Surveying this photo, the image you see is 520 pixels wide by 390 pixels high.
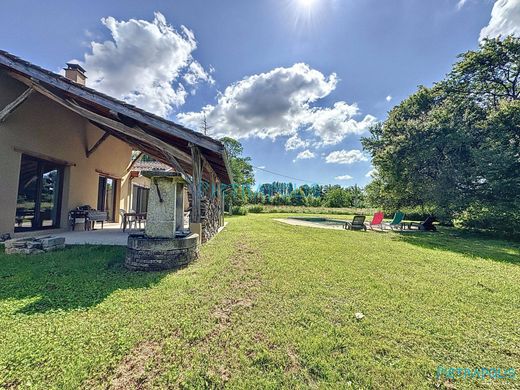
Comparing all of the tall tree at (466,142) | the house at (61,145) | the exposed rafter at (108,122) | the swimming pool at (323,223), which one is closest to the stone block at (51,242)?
the house at (61,145)

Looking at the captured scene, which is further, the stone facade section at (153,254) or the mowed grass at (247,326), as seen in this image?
the stone facade section at (153,254)

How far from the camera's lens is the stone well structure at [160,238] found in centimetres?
441

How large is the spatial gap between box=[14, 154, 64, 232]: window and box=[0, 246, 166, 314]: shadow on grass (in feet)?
7.60

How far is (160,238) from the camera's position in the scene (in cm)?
457

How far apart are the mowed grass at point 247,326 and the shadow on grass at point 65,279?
0.8 inches

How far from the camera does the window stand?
6824 mm

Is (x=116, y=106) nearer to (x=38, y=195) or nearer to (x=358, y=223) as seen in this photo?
(x=38, y=195)

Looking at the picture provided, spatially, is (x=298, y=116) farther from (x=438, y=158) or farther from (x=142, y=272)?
(x=142, y=272)

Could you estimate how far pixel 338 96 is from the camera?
16562mm

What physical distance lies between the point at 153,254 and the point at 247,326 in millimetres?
2737

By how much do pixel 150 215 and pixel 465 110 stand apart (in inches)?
728

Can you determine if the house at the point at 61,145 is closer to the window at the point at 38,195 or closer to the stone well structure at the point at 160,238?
the window at the point at 38,195

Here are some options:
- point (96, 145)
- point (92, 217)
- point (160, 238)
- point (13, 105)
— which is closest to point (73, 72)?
point (96, 145)

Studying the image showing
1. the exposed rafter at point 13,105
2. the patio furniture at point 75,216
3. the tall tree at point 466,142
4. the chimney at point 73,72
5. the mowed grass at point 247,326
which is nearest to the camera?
the mowed grass at point 247,326
